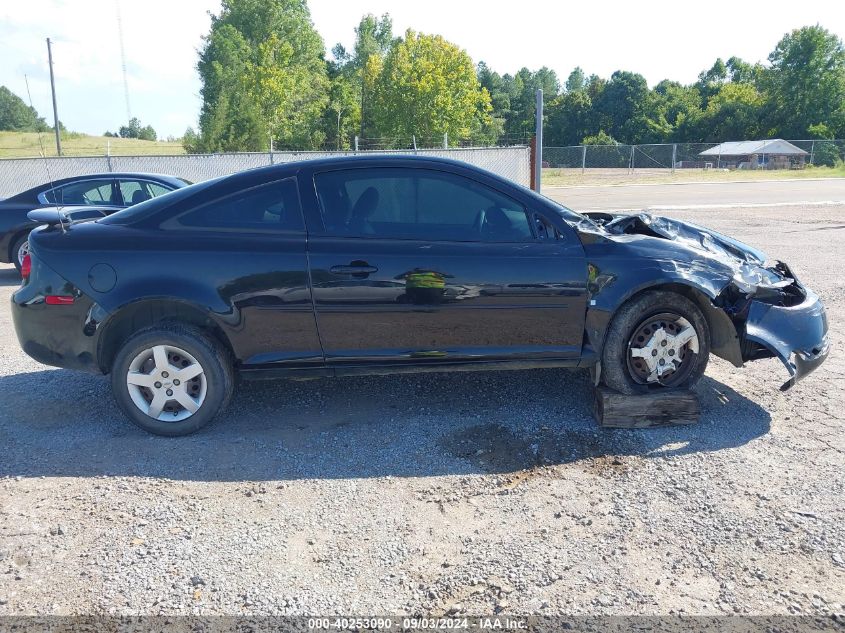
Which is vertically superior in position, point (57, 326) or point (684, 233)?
point (684, 233)

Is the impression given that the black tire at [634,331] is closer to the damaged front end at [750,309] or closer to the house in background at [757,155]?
the damaged front end at [750,309]

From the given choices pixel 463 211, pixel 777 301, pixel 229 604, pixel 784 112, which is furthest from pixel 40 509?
pixel 784 112

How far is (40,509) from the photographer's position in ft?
10.8

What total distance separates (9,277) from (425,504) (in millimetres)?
9344

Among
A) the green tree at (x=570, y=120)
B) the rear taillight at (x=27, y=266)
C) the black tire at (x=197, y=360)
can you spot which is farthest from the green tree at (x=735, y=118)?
the rear taillight at (x=27, y=266)

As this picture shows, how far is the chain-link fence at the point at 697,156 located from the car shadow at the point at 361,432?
38533 mm

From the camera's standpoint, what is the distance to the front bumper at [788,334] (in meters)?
4.20

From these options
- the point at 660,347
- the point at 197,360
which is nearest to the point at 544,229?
the point at 660,347

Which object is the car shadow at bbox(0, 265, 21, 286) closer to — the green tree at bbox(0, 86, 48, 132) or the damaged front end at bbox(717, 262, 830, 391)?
the damaged front end at bbox(717, 262, 830, 391)

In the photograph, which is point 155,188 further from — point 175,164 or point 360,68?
point 360,68

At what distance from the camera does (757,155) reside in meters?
57.7

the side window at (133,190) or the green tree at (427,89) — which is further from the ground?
the green tree at (427,89)

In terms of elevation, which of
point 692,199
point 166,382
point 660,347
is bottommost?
point 166,382

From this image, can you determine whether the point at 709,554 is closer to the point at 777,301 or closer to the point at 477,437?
the point at 477,437
